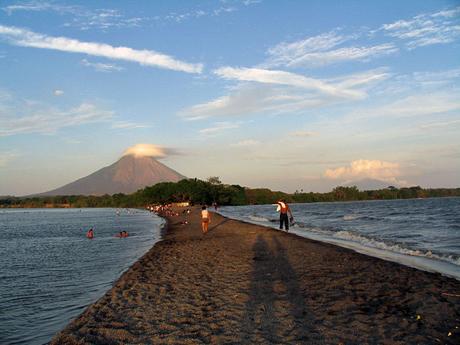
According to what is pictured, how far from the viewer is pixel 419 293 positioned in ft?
27.9

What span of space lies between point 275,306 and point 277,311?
36cm

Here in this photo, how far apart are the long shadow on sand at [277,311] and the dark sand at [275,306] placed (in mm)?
16

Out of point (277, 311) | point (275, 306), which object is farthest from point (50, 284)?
point (277, 311)

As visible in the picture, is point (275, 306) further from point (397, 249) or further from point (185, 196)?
point (185, 196)

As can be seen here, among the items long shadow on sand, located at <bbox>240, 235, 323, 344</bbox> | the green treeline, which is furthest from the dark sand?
the green treeline

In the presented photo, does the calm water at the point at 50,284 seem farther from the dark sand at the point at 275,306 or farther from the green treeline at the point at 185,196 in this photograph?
the green treeline at the point at 185,196

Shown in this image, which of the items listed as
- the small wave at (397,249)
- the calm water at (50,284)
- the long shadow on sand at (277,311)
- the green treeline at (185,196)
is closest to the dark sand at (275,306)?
the long shadow on sand at (277,311)

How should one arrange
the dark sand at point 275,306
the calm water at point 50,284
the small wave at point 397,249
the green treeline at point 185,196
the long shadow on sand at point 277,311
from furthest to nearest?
the green treeline at point 185,196, the small wave at point 397,249, the calm water at point 50,284, the dark sand at point 275,306, the long shadow on sand at point 277,311

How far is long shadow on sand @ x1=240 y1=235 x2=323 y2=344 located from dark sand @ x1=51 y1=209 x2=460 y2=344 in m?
0.02

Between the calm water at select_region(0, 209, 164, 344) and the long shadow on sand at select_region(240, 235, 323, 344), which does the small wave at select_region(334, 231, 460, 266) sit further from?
the calm water at select_region(0, 209, 164, 344)

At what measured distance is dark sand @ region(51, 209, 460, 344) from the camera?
6102mm

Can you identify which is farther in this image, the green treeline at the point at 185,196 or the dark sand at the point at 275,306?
the green treeline at the point at 185,196

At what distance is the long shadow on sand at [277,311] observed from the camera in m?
5.96

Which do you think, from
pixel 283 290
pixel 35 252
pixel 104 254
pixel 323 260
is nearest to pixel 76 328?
pixel 283 290
